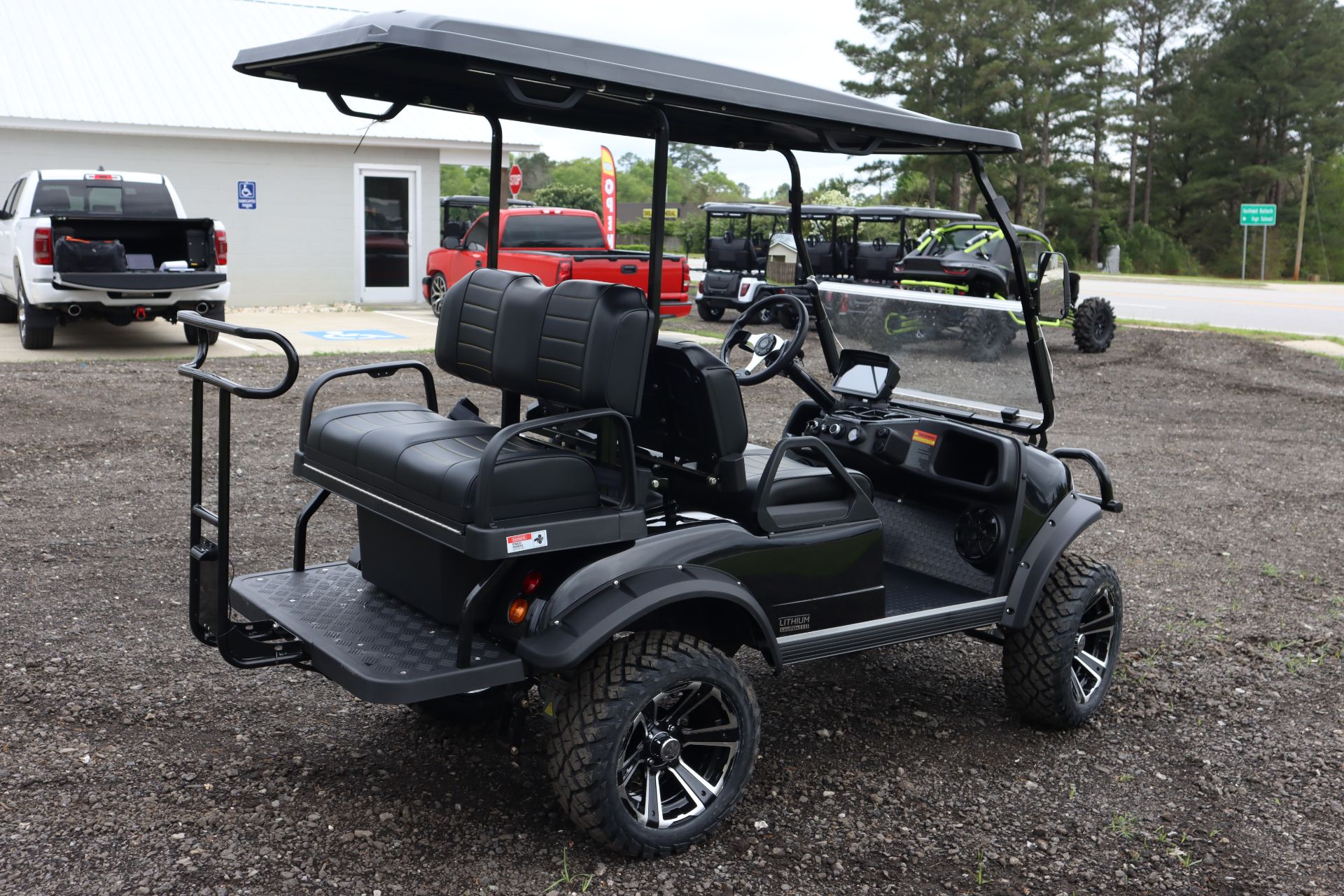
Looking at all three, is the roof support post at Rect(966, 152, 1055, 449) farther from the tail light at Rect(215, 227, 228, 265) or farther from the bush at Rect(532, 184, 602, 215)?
the bush at Rect(532, 184, 602, 215)

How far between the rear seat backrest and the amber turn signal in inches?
21.7

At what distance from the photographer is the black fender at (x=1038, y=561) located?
4.00 m

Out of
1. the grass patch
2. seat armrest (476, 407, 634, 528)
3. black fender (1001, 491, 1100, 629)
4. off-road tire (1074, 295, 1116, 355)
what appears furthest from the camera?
the grass patch

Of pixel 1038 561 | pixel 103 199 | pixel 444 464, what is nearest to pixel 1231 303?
pixel 103 199

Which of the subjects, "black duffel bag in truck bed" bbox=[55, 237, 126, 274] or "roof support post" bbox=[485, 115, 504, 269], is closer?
"roof support post" bbox=[485, 115, 504, 269]

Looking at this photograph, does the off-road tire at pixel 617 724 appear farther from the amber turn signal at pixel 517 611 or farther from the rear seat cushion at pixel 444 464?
the rear seat cushion at pixel 444 464

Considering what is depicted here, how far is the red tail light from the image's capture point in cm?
1168

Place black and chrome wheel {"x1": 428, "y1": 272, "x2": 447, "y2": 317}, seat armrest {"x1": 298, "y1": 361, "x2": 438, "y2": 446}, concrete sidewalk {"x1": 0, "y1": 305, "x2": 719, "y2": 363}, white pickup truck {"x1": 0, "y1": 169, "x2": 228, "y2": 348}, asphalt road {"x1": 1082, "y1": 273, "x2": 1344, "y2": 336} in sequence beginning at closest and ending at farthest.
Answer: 1. seat armrest {"x1": 298, "y1": 361, "x2": 438, "y2": 446}
2. white pickup truck {"x1": 0, "y1": 169, "x2": 228, "y2": 348}
3. concrete sidewalk {"x1": 0, "y1": 305, "x2": 719, "y2": 363}
4. black and chrome wheel {"x1": 428, "y1": 272, "x2": 447, "y2": 317}
5. asphalt road {"x1": 1082, "y1": 273, "x2": 1344, "y2": 336}

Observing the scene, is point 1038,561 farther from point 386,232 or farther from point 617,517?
point 386,232

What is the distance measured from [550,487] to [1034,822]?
1.72 meters

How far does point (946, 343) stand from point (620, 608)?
1.96 meters

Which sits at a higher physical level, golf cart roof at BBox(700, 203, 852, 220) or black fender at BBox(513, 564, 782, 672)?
golf cart roof at BBox(700, 203, 852, 220)

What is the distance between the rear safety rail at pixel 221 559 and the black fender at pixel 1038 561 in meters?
2.25

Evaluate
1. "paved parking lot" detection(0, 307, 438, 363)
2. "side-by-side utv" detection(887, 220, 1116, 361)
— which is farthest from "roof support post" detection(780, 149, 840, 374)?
"paved parking lot" detection(0, 307, 438, 363)
